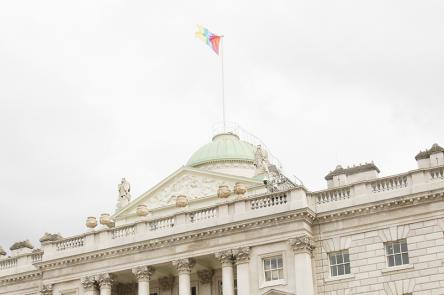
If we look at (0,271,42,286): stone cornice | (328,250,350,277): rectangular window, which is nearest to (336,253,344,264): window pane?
(328,250,350,277): rectangular window

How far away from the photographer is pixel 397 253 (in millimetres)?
40375

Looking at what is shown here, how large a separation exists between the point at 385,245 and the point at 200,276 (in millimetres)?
11663

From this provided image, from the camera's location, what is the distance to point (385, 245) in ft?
134

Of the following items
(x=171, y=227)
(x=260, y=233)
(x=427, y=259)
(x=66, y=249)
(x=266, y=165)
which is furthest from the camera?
(x=266, y=165)

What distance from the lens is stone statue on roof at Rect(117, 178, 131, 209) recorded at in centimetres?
5944

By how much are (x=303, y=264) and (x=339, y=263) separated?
200cm

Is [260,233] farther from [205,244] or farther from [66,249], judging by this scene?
[66,249]

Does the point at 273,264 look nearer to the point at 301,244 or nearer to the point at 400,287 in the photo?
the point at 301,244

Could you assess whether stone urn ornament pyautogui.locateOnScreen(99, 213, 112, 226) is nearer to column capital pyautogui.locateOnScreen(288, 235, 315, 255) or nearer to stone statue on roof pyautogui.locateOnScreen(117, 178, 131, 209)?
stone statue on roof pyautogui.locateOnScreen(117, 178, 131, 209)

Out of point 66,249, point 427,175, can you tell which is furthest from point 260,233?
point 66,249

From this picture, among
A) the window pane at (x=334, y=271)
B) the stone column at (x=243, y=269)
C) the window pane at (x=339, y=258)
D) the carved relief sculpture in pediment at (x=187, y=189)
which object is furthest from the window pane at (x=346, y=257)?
the carved relief sculpture in pediment at (x=187, y=189)

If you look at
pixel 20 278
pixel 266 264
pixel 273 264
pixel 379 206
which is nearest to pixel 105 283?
pixel 20 278

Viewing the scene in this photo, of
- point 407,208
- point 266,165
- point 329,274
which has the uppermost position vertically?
point 266,165

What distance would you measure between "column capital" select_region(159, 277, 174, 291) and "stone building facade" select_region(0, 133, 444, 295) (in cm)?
6
